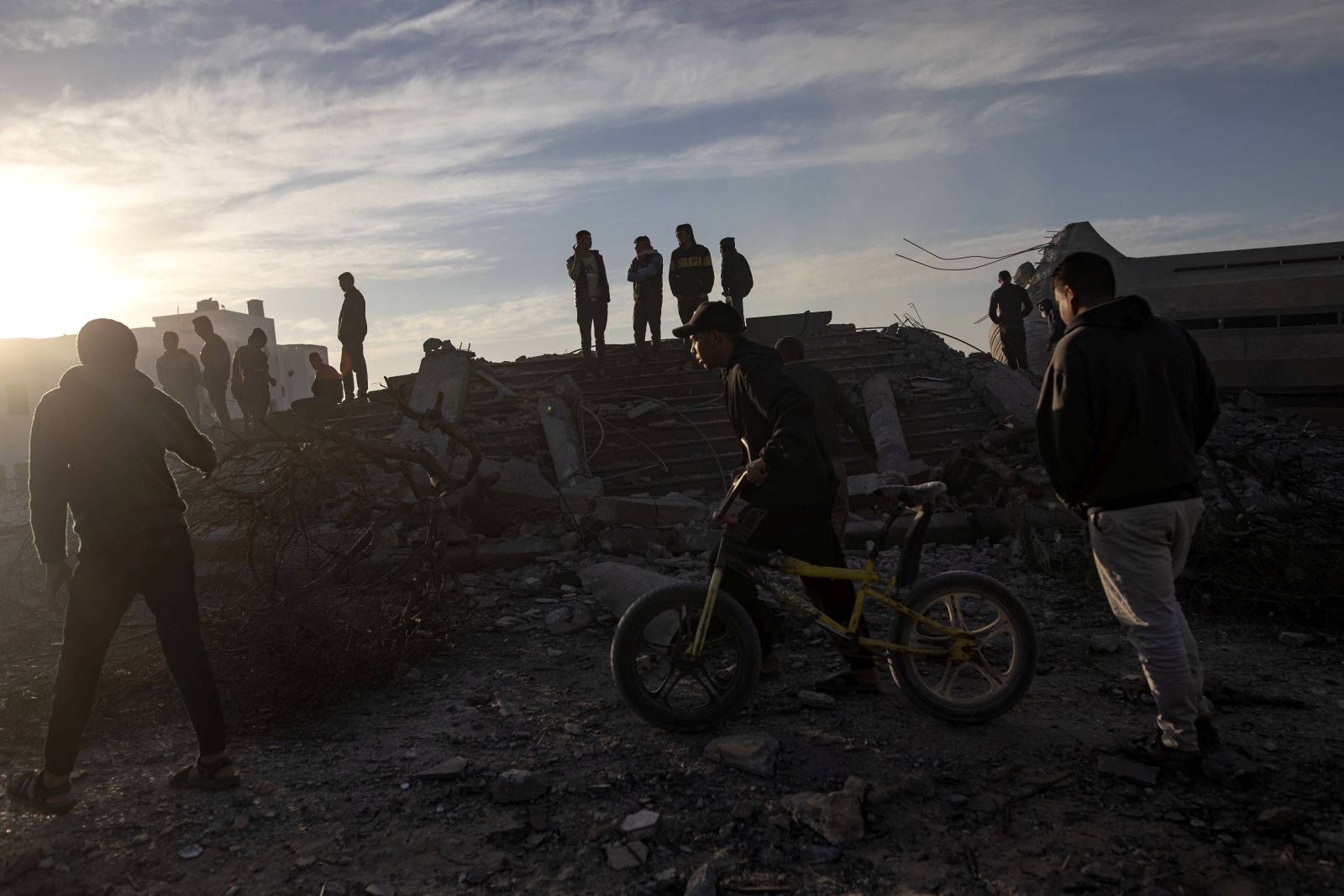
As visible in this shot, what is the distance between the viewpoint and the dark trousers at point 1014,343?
46.2 feet

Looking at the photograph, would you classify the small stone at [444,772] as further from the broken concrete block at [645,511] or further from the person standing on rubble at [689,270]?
the person standing on rubble at [689,270]

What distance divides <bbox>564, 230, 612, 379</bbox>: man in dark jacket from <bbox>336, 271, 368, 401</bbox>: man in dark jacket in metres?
2.75

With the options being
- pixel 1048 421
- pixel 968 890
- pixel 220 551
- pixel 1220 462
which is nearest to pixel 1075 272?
pixel 1048 421

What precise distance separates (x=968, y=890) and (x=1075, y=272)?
2263mm

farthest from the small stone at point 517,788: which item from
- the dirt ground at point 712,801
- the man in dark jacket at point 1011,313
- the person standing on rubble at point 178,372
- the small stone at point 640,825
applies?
the man in dark jacket at point 1011,313

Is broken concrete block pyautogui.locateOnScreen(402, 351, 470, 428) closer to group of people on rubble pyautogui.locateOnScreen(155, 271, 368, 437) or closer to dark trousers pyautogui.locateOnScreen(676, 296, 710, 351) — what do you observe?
group of people on rubble pyautogui.locateOnScreen(155, 271, 368, 437)

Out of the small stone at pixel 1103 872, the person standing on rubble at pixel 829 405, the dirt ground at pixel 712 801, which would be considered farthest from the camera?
the person standing on rubble at pixel 829 405

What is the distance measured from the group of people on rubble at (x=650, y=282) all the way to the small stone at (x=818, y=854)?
9.28m

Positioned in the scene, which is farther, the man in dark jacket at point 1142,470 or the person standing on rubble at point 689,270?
the person standing on rubble at point 689,270

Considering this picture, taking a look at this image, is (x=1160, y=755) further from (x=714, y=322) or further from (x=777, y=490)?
(x=714, y=322)

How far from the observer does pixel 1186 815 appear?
10.2 feet

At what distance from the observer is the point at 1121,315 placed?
3389 mm

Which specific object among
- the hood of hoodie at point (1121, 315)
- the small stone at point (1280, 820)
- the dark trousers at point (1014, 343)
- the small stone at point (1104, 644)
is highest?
the hood of hoodie at point (1121, 315)

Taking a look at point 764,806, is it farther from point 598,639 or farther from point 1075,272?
point 598,639
